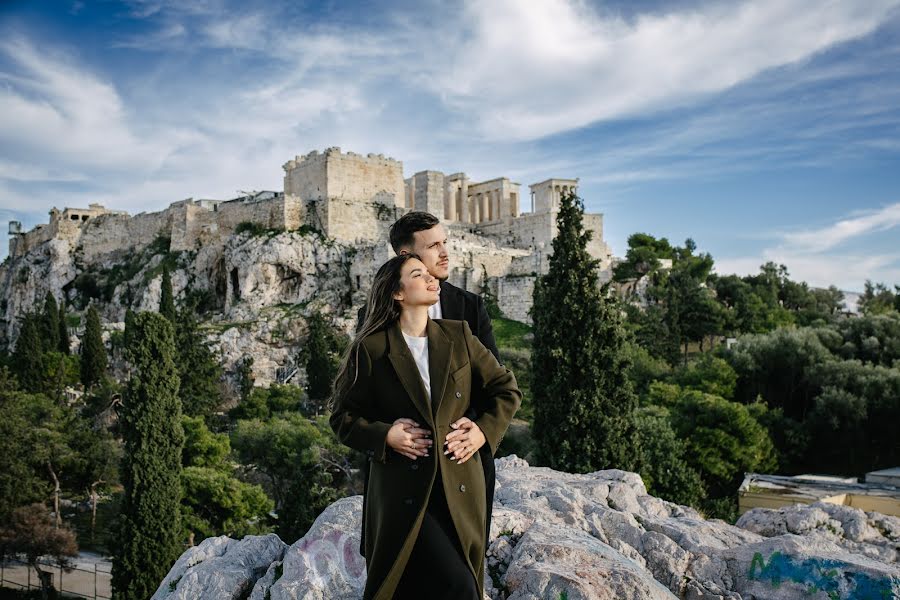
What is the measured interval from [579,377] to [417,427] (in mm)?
9881

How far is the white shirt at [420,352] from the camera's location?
3.07m

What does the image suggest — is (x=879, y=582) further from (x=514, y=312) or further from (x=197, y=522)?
(x=514, y=312)

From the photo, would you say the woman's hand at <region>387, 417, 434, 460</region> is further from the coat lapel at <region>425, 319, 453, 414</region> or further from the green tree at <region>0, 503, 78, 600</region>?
the green tree at <region>0, 503, 78, 600</region>

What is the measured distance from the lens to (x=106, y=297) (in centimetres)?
4397

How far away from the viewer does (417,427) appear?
2.95 meters

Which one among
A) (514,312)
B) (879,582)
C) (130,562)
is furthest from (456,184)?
(879,582)

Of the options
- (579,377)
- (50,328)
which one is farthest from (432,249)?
(50,328)

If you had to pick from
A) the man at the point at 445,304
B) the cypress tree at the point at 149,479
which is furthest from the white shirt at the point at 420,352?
the cypress tree at the point at 149,479

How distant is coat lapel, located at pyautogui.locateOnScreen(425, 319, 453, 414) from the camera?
3016mm

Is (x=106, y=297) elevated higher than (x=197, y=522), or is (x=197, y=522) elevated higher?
(x=106, y=297)

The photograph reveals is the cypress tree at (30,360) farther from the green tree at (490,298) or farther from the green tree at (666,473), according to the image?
the green tree at (666,473)

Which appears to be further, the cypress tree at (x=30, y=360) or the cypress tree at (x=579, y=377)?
the cypress tree at (x=30, y=360)

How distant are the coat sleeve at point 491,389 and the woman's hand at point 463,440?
0.09m

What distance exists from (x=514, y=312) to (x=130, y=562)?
2246 centimetres
